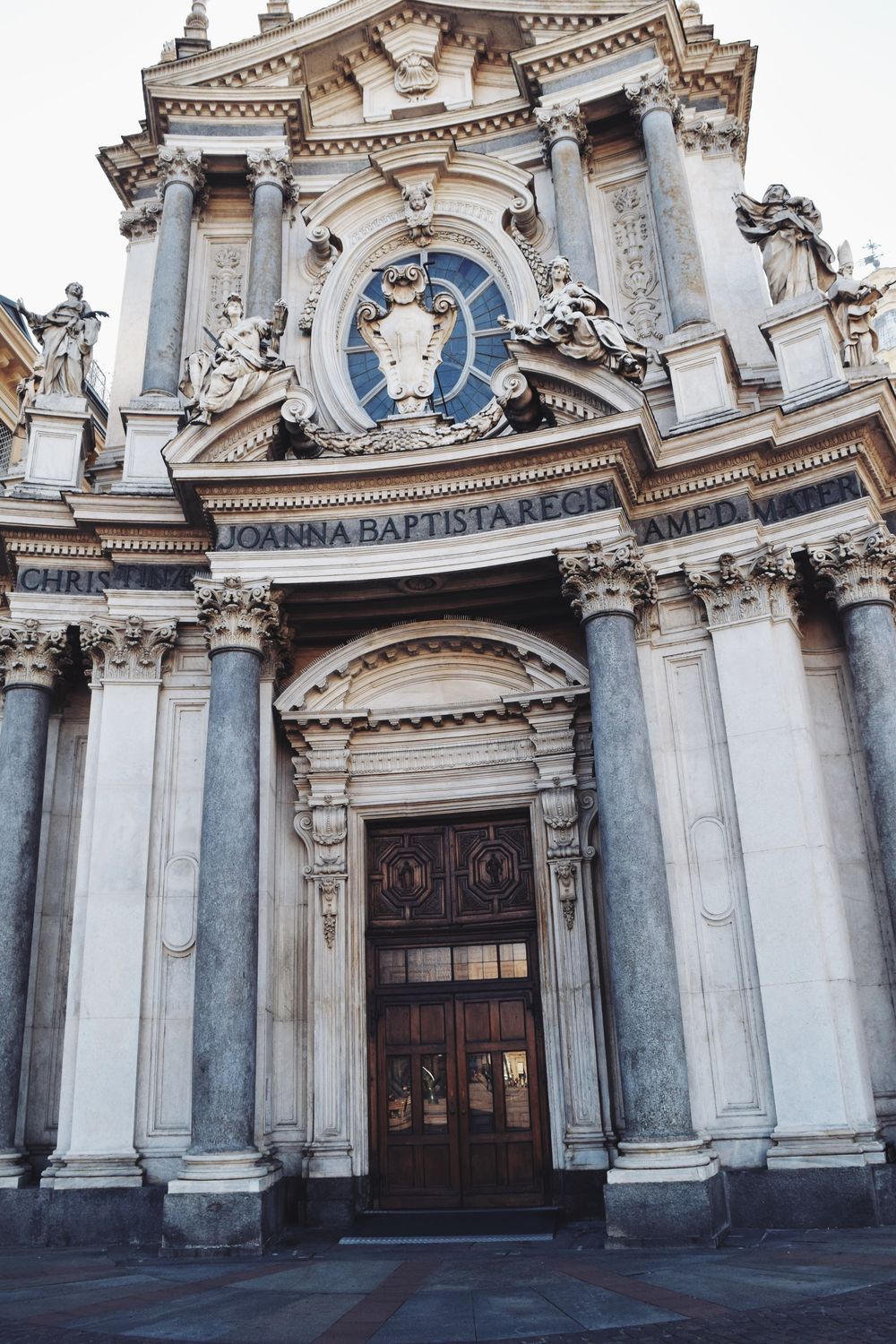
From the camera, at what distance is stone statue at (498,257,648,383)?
1324 cm

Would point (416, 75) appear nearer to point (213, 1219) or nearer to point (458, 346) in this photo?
point (458, 346)

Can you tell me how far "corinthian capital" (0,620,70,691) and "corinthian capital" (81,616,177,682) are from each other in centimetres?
45

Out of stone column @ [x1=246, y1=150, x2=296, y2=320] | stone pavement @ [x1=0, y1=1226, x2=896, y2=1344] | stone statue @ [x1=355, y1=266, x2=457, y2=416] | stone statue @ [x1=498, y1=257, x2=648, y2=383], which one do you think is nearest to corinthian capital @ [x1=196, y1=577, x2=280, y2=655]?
stone statue @ [x1=498, y1=257, x2=648, y2=383]

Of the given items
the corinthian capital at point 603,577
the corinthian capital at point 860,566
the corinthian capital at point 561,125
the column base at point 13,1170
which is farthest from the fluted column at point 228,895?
the corinthian capital at point 561,125

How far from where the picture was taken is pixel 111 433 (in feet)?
54.7

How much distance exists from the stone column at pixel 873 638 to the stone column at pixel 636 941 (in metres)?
2.15

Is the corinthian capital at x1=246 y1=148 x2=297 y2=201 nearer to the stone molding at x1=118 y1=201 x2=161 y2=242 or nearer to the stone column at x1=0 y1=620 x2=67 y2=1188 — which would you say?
the stone molding at x1=118 y1=201 x2=161 y2=242

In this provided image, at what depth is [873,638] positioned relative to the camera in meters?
12.6

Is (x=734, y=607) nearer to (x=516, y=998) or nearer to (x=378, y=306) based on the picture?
(x=516, y=998)

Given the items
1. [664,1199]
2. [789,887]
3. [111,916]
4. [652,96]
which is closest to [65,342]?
[111,916]

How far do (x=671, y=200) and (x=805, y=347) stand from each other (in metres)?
3.26

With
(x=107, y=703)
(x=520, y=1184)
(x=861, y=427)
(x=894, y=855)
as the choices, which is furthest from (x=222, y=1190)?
(x=861, y=427)

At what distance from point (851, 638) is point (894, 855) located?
97.8 inches

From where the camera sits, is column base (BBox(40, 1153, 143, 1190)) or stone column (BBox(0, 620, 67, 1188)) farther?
stone column (BBox(0, 620, 67, 1188))
